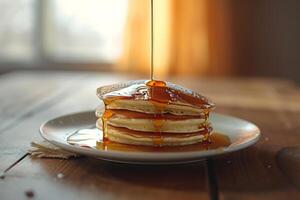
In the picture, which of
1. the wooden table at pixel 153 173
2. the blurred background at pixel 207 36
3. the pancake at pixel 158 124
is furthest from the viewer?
the blurred background at pixel 207 36

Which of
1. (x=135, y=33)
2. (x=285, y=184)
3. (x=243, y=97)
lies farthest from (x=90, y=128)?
(x=135, y=33)

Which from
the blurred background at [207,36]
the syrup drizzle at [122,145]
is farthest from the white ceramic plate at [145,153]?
the blurred background at [207,36]

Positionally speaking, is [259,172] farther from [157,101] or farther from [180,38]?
[180,38]

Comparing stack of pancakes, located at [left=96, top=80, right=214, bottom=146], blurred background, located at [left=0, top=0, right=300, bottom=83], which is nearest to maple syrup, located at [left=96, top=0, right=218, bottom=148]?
stack of pancakes, located at [left=96, top=80, right=214, bottom=146]

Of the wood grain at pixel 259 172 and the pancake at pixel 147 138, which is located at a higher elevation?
the pancake at pixel 147 138

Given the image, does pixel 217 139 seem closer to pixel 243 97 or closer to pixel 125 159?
pixel 125 159

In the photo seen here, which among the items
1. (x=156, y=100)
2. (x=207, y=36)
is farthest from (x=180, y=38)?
(x=156, y=100)

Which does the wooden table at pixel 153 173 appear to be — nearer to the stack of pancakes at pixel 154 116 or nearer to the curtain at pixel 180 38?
the stack of pancakes at pixel 154 116
